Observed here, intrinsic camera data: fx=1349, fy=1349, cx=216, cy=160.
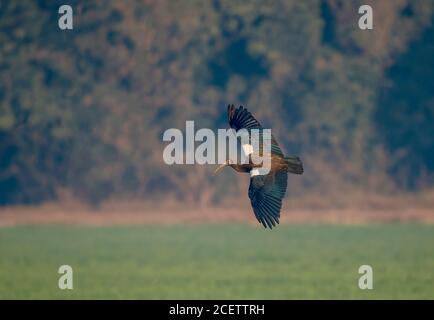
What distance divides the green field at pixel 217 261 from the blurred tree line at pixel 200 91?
585 centimetres

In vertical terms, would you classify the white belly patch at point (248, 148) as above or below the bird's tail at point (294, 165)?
above

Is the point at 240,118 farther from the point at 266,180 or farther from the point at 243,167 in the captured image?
the point at 266,180

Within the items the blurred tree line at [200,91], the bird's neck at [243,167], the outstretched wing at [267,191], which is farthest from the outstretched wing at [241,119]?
the blurred tree line at [200,91]

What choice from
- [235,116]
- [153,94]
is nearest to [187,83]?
[153,94]

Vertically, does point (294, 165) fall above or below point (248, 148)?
below

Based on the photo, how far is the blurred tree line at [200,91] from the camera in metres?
41.7

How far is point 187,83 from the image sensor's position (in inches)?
1666

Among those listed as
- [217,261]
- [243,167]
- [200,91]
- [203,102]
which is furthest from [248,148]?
[200,91]

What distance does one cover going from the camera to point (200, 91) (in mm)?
42906

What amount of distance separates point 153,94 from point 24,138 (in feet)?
14.2

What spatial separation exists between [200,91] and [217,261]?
52.6 ft

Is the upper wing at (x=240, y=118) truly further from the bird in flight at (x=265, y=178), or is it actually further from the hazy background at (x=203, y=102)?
the hazy background at (x=203, y=102)
